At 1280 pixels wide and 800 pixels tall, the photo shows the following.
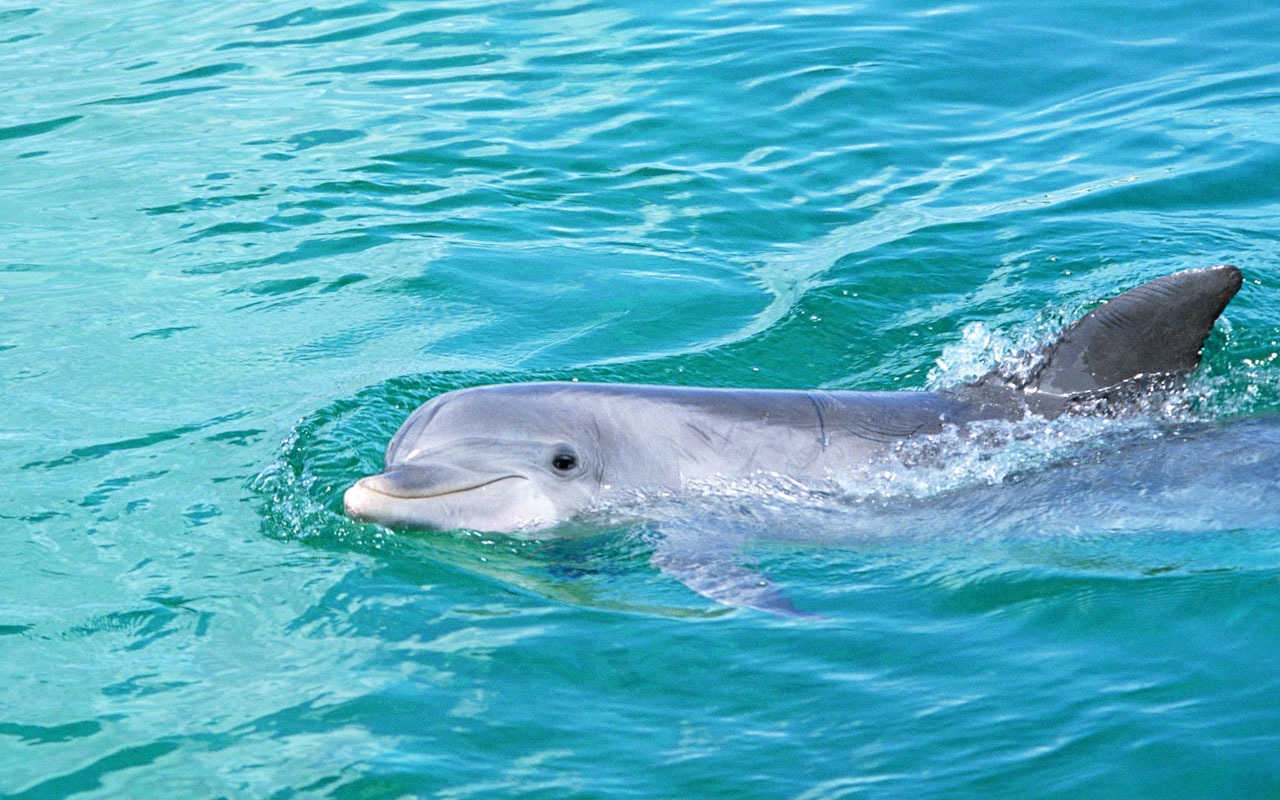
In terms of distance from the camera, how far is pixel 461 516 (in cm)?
749

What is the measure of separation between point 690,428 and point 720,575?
3.33 ft

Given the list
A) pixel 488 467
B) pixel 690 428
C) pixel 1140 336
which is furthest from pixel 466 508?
pixel 1140 336

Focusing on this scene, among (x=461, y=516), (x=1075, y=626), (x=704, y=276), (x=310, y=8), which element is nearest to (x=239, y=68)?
(x=310, y=8)

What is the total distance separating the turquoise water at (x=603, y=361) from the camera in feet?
19.7

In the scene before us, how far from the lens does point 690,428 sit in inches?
310

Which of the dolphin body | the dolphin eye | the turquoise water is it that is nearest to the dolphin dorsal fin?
the dolphin body

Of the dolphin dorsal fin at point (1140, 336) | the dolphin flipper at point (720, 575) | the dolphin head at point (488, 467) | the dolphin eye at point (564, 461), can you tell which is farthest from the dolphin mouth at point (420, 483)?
the dolphin dorsal fin at point (1140, 336)

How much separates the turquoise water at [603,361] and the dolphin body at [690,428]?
0.23m

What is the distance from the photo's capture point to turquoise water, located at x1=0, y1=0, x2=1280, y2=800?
5996mm

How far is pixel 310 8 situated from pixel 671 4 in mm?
4910

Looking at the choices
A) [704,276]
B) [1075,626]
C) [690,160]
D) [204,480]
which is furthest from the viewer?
[690,160]

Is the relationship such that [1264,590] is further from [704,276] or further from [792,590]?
[704,276]

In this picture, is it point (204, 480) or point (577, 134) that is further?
point (577, 134)

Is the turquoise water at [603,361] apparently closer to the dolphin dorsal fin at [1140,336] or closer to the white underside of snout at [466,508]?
the white underside of snout at [466,508]
